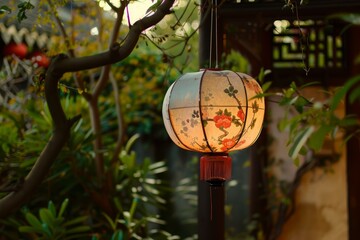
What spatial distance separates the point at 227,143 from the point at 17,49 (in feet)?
13.7

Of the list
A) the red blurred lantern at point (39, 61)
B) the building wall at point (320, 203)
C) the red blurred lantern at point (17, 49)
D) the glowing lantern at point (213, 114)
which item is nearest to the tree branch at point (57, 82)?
the glowing lantern at point (213, 114)

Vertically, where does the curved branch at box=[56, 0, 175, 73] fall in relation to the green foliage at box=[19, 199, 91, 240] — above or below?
above

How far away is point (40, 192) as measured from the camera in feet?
19.7

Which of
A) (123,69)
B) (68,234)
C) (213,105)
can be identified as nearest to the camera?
(213,105)

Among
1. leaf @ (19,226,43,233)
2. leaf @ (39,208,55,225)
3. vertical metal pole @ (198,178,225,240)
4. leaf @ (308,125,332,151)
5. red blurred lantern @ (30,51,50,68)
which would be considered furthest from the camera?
red blurred lantern @ (30,51,50,68)

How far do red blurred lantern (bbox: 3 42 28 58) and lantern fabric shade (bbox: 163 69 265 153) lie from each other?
12.9 ft

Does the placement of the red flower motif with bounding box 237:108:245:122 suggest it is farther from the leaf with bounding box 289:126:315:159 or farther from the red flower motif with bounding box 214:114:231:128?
the leaf with bounding box 289:126:315:159

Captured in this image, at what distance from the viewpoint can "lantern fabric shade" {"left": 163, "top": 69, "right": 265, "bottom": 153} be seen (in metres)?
3.50

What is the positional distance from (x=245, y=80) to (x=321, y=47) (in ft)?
10.4

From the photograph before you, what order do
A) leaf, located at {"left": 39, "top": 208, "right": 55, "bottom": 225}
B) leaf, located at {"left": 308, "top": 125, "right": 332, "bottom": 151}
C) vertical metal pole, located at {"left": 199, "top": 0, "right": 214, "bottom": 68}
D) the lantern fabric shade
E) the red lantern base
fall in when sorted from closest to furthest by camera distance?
1. leaf, located at {"left": 308, "top": 125, "right": 332, "bottom": 151}
2. the lantern fabric shade
3. the red lantern base
4. vertical metal pole, located at {"left": 199, "top": 0, "right": 214, "bottom": 68}
5. leaf, located at {"left": 39, "top": 208, "right": 55, "bottom": 225}

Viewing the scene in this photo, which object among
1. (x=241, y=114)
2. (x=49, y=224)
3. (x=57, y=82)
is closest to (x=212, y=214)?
(x=241, y=114)

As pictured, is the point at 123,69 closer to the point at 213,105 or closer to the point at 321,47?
the point at 321,47

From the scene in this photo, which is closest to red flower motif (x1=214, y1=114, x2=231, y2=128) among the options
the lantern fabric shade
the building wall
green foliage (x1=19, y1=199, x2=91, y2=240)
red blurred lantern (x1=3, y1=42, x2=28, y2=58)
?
the lantern fabric shade

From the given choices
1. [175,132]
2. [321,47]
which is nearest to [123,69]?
[321,47]
